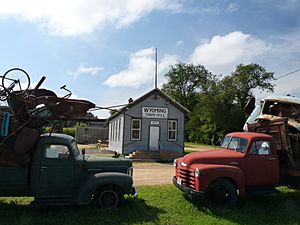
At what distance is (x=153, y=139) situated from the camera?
25891 millimetres

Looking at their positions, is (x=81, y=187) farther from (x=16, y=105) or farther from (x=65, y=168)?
(x=16, y=105)

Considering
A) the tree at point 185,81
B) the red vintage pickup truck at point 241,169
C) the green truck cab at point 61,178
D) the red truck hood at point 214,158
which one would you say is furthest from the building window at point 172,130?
the tree at point 185,81

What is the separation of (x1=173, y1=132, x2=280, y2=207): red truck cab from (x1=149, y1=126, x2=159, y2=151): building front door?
1566cm

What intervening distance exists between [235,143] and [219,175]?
1704 mm

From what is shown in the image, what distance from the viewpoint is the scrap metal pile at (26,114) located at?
7.86 meters

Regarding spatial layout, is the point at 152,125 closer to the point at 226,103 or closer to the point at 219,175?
the point at 219,175

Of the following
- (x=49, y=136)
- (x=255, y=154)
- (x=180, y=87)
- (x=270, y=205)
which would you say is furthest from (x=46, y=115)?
(x=180, y=87)

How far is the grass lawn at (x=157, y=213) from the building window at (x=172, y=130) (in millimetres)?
16066

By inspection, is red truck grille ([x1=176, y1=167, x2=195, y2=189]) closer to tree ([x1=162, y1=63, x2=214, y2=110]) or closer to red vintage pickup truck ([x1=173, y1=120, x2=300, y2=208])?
red vintage pickup truck ([x1=173, y1=120, x2=300, y2=208])

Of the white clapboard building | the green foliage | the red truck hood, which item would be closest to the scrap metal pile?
the red truck hood

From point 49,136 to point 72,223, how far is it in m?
2.24

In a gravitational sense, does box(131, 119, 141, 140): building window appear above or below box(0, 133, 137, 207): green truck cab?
above

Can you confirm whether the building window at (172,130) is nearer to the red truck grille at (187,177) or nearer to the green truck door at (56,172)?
the red truck grille at (187,177)

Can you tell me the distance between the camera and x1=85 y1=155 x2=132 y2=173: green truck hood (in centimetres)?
854
